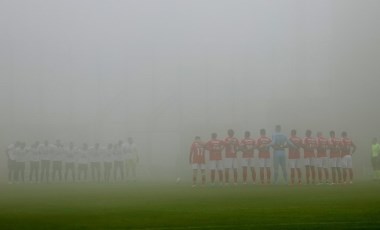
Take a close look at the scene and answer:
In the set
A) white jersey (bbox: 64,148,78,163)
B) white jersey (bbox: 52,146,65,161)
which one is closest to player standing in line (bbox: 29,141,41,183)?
white jersey (bbox: 52,146,65,161)

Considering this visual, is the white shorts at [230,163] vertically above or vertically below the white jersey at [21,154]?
below

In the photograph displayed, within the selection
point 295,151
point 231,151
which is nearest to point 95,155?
point 231,151

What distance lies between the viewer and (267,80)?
101 feet

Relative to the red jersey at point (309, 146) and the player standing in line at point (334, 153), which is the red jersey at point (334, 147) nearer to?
the player standing in line at point (334, 153)

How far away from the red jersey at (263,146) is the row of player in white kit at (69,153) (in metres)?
6.04

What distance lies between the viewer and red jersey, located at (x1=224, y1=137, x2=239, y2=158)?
14977 mm

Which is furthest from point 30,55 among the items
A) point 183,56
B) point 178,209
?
point 178,209

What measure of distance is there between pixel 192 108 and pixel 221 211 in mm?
23149

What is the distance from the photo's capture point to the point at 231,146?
1509cm

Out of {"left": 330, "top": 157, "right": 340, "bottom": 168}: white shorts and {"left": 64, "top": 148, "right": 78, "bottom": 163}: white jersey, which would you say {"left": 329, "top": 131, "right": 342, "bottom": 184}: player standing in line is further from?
{"left": 64, "top": 148, "right": 78, "bottom": 163}: white jersey

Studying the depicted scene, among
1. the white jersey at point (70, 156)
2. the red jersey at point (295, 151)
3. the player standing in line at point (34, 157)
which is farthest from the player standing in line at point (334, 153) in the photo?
the player standing in line at point (34, 157)

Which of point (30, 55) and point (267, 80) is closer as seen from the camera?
point (267, 80)

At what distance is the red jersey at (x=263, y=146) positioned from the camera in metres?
14.9

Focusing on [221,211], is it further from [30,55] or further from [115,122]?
[30,55]
